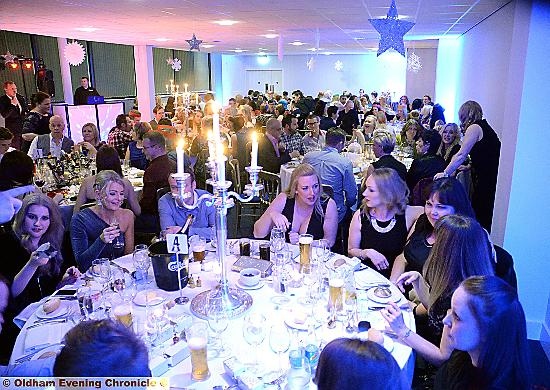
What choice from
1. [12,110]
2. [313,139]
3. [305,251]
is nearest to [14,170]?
[305,251]

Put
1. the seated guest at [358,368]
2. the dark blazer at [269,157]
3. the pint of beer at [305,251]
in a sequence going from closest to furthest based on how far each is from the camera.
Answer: the seated guest at [358,368], the pint of beer at [305,251], the dark blazer at [269,157]

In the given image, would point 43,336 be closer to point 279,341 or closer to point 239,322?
point 239,322

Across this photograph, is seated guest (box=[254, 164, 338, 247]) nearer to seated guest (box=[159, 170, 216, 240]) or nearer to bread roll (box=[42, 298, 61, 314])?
seated guest (box=[159, 170, 216, 240])

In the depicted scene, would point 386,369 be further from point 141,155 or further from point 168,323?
point 141,155

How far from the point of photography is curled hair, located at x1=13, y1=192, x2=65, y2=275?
270 cm

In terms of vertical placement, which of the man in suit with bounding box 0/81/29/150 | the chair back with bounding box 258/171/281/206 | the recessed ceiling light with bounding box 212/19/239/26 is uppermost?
the recessed ceiling light with bounding box 212/19/239/26

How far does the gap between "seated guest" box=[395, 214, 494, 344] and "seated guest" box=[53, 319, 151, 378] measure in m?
1.42

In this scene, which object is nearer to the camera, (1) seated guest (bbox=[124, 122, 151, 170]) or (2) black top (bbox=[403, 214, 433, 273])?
(2) black top (bbox=[403, 214, 433, 273])

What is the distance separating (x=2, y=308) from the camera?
2201mm

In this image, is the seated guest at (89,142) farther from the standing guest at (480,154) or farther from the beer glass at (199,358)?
the beer glass at (199,358)

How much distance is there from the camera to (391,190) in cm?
304

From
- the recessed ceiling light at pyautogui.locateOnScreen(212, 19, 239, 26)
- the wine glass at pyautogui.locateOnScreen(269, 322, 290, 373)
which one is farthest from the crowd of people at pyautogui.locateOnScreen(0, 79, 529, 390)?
the recessed ceiling light at pyautogui.locateOnScreen(212, 19, 239, 26)

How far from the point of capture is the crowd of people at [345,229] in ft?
4.89

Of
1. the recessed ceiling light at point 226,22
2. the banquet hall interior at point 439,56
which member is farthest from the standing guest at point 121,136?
the recessed ceiling light at point 226,22
